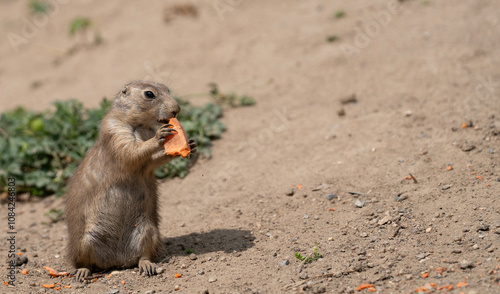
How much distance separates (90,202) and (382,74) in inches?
208

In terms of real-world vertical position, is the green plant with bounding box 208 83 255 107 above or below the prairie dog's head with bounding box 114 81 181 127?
below

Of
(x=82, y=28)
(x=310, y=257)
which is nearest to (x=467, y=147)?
(x=310, y=257)

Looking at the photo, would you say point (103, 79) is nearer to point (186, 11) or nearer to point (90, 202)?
point (186, 11)

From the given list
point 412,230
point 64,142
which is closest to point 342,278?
point 412,230

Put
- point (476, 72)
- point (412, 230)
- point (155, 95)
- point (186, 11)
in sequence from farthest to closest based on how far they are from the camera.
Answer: point (186, 11), point (476, 72), point (155, 95), point (412, 230)

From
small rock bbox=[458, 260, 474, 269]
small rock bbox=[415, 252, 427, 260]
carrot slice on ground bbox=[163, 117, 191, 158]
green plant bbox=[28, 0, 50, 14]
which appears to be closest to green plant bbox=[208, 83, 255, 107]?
carrot slice on ground bbox=[163, 117, 191, 158]

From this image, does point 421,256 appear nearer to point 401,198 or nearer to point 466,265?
point 466,265

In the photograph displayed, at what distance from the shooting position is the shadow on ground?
578cm

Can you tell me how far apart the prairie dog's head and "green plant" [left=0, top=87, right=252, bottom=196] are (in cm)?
223

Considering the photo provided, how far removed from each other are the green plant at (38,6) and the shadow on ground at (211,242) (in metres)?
11.9

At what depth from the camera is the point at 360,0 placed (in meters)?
11.0

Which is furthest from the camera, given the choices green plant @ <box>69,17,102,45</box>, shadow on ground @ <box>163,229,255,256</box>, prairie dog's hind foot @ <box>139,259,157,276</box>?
green plant @ <box>69,17,102,45</box>

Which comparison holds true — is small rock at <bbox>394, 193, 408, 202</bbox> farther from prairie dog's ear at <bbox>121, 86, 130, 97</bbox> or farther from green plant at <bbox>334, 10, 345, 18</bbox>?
green plant at <bbox>334, 10, 345, 18</bbox>

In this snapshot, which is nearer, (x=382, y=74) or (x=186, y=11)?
(x=382, y=74)
